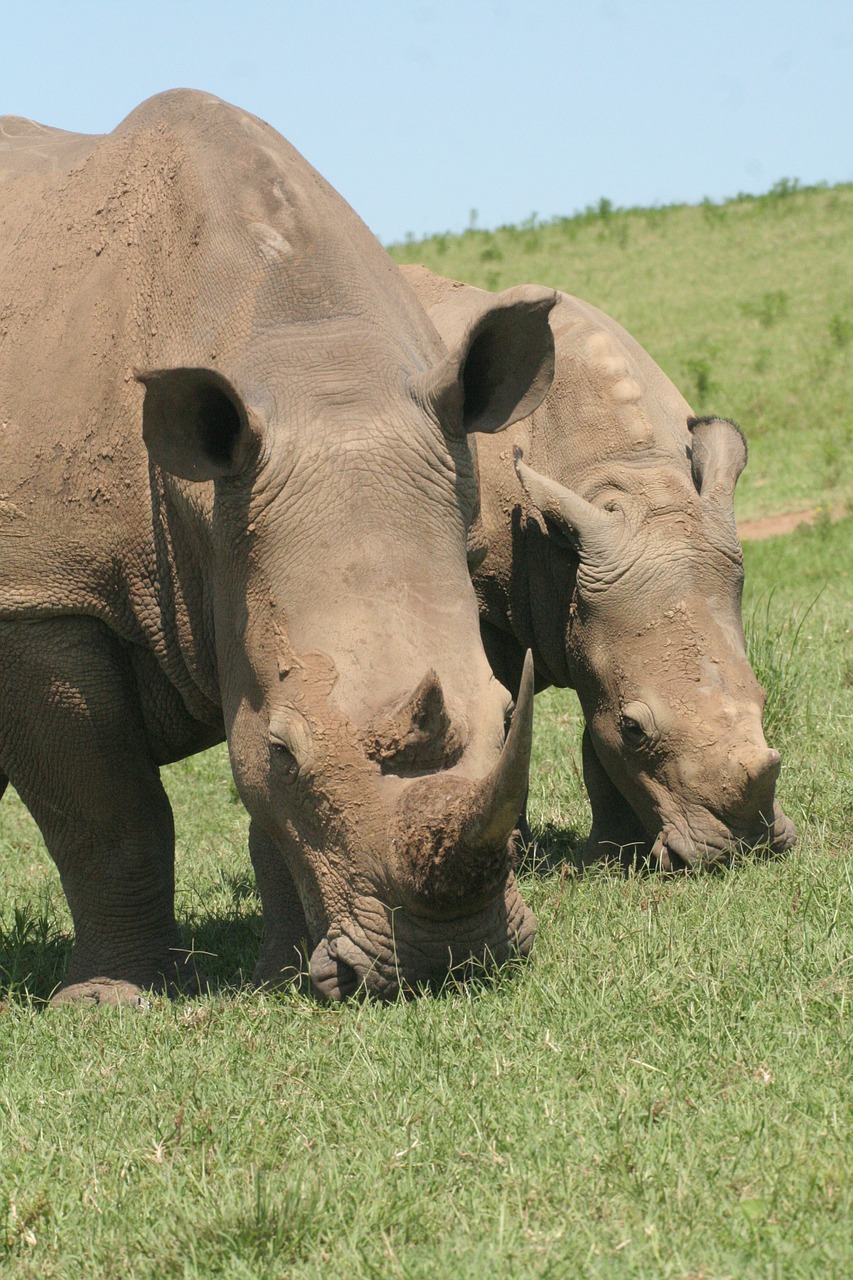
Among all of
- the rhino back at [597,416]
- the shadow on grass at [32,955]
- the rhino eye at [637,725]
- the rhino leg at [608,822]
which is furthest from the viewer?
the rhino leg at [608,822]

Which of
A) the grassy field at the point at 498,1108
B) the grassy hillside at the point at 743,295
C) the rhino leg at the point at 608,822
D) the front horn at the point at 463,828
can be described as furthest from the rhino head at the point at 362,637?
the grassy hillside at the point at 743,295

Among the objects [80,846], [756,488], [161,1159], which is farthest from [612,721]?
[756,488]

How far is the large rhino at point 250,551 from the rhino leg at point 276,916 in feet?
0.04

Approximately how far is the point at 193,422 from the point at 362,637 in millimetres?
800

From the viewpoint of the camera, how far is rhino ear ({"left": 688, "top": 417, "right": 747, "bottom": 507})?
6.42 metres

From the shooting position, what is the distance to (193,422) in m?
4.52

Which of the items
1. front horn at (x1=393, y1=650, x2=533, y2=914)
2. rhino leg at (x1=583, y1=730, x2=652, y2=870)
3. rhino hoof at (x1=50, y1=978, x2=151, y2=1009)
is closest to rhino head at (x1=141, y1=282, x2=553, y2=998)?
front horn at (x1=393, y1=650, x2=533, y2=914)

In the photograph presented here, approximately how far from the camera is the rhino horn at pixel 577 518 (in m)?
6.28

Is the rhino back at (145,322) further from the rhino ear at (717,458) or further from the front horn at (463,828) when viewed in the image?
the rhino ear at (717,458)

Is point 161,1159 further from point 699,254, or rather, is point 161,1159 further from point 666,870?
point 699,254

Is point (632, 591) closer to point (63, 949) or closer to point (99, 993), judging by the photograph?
point (99, 993)

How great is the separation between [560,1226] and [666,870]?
9.68 ft

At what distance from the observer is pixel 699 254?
30312 mm

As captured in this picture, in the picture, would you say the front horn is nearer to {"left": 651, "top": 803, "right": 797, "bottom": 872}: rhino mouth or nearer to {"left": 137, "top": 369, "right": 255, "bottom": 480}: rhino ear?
{"left": 137, "top": 369, "right": 255, "bottom": 480}: rhino ear
